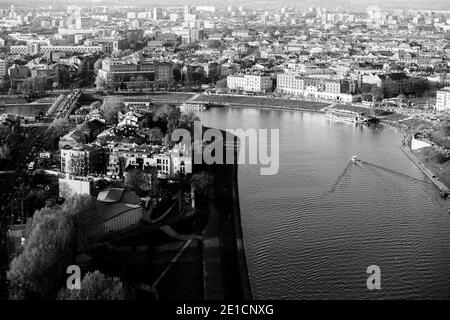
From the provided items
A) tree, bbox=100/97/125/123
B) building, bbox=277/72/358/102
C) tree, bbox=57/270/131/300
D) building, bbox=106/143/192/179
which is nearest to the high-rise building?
building, bbox=277/72/358/102

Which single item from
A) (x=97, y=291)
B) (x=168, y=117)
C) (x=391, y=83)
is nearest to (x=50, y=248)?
(x=97, y=291)

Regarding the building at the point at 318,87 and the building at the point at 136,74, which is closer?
the building at the point at 318,87

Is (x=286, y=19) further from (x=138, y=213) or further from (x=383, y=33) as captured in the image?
(x=138, y=213)

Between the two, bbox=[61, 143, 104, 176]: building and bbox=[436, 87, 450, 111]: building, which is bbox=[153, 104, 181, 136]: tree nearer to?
bbox=[61, 143, 104, 176]: building

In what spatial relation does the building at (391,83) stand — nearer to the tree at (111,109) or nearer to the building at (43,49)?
the tree at (111,109)

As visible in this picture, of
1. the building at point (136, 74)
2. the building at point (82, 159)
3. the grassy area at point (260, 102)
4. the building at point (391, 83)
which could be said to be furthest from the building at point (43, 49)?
the building at point (82, 159)

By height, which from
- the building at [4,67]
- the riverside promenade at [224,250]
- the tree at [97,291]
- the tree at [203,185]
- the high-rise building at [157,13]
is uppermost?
the high-rise building at [157,13]
